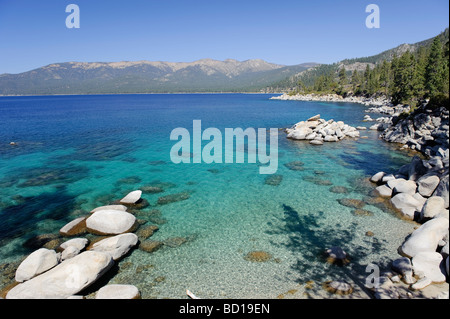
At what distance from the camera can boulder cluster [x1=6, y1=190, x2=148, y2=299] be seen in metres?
10.5

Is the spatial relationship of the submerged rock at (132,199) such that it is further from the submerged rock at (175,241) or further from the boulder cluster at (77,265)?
the submerged rock at (175,241)

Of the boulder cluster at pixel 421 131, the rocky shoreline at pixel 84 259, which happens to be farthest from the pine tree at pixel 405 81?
the rocky shoreline at pixel 84 259

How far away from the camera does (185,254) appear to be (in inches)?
559

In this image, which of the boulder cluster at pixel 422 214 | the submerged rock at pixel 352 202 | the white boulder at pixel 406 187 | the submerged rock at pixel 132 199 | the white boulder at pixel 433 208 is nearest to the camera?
the boulder cluster at pixel 422 214

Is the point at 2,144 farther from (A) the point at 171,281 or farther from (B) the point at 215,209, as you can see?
(A) the point at 171,281

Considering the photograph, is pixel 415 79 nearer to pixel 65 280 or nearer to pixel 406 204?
Result: pixel 406 204

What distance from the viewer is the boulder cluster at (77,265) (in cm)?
1053

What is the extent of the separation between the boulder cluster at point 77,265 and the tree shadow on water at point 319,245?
8.40 metres

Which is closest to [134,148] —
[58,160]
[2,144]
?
[58,160]

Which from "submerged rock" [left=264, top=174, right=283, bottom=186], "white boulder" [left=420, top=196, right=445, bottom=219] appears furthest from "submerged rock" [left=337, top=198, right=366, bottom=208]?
"submerged rock" [left=264, top=174, right=283, bottom=186]

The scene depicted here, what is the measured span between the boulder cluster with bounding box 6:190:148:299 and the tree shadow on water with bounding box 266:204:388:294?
27.6 feet

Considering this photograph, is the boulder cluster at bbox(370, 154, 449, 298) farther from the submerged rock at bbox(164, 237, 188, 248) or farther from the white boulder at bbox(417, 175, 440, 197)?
the submerged rock at bbox(164, 237, 188, 248)

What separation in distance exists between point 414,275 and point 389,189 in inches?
450
